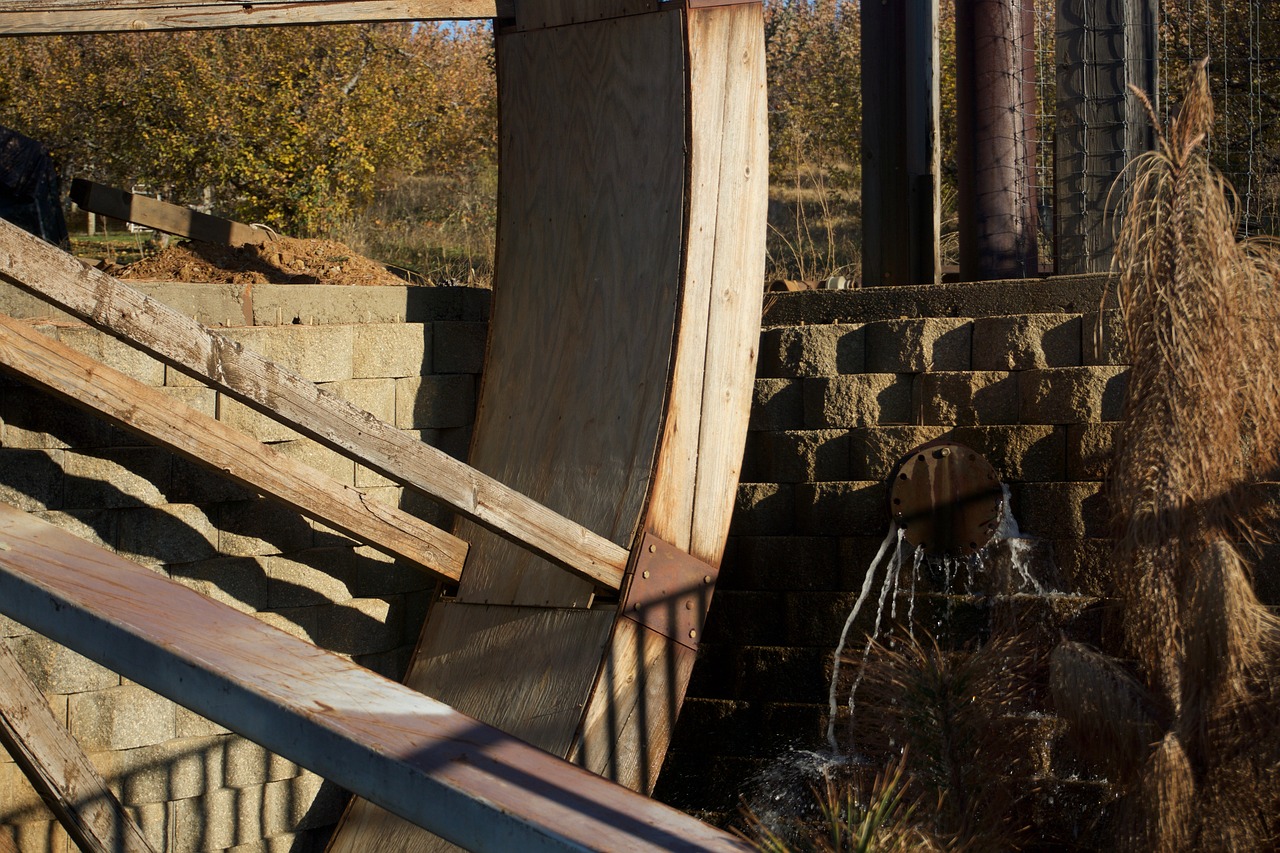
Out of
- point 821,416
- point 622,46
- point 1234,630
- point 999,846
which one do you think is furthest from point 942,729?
point 622,46

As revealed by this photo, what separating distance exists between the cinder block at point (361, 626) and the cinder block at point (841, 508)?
5.49ft

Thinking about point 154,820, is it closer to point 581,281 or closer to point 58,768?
point 58,768

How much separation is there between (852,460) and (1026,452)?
70 centimetres

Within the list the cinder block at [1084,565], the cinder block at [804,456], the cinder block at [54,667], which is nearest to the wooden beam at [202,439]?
the cinder block at [54,667]

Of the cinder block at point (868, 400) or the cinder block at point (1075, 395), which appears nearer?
the cinder block at point (1075, 395)

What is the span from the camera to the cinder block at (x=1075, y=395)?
4.59m

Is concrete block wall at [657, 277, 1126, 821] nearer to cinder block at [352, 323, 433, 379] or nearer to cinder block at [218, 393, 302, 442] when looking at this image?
cinder block at [352, 323, 433, 379]

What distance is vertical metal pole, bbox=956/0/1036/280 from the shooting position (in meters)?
6.08

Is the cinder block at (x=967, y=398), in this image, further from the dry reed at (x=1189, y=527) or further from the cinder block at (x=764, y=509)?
the dry reed at (x=1189, y=527)

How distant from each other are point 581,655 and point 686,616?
42 centimetres

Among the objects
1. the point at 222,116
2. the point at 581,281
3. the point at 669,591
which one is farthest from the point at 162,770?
the point at 222,116

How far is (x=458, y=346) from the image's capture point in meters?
5.11

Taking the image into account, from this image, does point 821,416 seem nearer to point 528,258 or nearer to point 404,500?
point 528,258

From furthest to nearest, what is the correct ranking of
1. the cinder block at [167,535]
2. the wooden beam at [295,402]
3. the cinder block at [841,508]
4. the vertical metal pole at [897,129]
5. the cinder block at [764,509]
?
the vertical metal pole at [897,129] → the cinder block at [764,509] → the cinder block at [841,508] → the cinder block at [167,535] → the wooden beam at [295,402]
